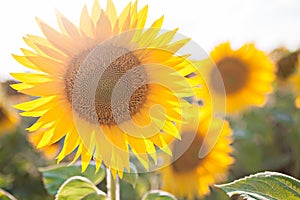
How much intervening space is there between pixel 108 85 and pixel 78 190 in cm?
18

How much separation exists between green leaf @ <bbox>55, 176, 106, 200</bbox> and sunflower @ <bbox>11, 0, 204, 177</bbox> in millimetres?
108

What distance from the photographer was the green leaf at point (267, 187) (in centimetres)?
70

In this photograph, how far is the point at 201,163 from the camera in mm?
1496

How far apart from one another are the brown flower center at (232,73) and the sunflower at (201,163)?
23.5 inches

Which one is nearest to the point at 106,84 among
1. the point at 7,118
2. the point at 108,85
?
the point at 108,85

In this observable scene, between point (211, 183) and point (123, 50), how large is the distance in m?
0.72

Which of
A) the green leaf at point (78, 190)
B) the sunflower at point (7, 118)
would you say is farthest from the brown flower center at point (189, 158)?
the sunflower at point (7, 118)

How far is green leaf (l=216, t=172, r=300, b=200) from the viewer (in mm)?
701

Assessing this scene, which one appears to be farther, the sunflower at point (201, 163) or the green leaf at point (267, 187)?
the sunflower at point (201, 163)

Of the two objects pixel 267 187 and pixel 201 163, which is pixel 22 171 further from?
pixel 267 187

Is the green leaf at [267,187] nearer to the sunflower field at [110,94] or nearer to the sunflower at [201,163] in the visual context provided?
the sunflower field at [110,94]

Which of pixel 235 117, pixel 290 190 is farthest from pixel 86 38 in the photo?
pixel 235 117

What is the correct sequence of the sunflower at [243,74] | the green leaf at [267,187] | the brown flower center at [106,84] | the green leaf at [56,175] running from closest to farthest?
the green leaf at [267,187]
the brown flower center at [106,84]
the green leaf at [56,175]
the sunflower at [243,74]

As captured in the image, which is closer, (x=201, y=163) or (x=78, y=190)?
(x=78, y=190)
